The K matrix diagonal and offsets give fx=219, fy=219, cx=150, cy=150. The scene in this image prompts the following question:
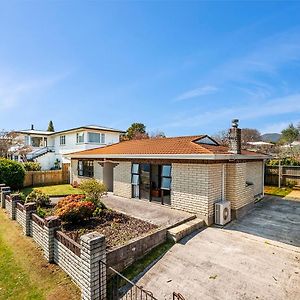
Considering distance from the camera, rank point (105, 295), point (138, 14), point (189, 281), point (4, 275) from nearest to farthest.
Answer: point (105, 295), point (189, 281), point (4, 275), point (138, 14)

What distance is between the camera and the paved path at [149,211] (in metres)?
8.50

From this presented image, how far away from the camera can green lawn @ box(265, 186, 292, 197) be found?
15800mm

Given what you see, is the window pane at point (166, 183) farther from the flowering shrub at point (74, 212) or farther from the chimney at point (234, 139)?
the flowering shrub at point (74, 212)

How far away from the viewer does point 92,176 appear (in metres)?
17.0

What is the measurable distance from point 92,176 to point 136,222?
31.5ft

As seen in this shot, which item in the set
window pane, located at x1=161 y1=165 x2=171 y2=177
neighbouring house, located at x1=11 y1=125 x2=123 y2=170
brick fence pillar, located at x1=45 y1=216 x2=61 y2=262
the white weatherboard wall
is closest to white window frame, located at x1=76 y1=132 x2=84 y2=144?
neighbouring house, located at x1=11 y1=125 x2=123 y2=170

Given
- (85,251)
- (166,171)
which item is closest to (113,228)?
(85,251)

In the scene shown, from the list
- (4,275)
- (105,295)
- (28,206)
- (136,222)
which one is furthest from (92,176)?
(105,295)

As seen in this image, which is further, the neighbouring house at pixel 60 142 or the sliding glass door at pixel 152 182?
the neighbouring house at pixel 60 142

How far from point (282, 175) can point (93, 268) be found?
18.6 meters

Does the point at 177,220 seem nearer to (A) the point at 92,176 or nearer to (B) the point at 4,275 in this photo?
(B) the point at 4,275

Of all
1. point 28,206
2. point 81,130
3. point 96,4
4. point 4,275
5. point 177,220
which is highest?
point 96,4

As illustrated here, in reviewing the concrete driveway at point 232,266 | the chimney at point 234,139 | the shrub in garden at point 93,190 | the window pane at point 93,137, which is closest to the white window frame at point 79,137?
the window pane at point 93,137

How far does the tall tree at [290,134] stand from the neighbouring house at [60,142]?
27.8m
